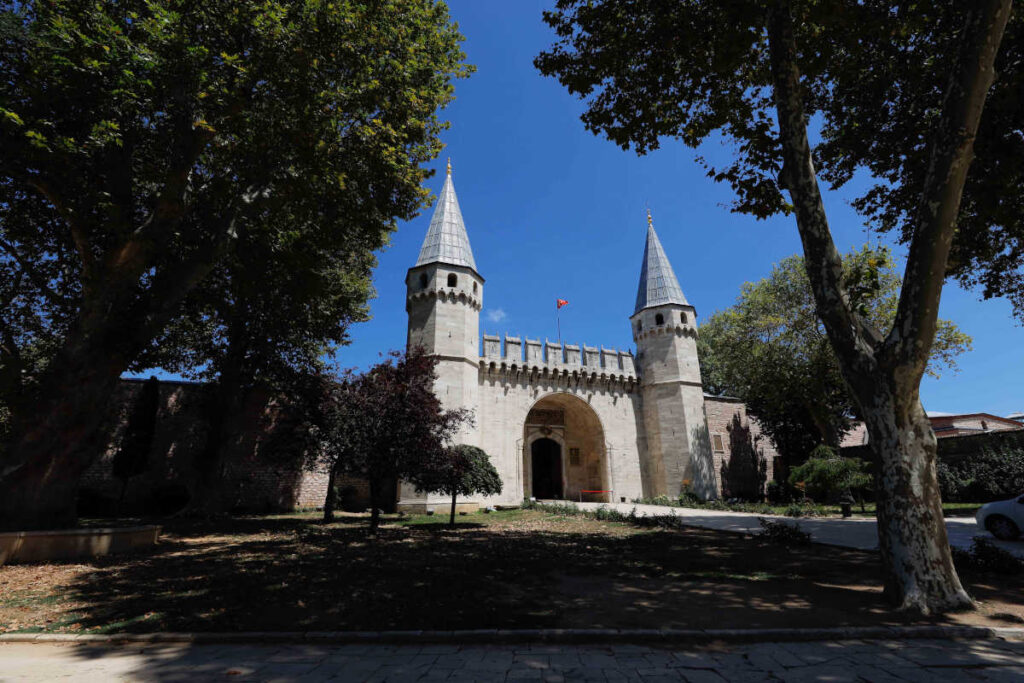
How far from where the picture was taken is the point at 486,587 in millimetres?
5949

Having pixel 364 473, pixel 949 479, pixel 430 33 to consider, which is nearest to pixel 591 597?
pixel 364 473

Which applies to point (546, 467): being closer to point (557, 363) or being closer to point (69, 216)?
point (557, 363)

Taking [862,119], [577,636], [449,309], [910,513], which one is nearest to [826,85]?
[862,119]

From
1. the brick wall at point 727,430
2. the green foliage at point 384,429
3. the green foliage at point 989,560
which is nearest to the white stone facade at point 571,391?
the brick wall at point 727,430

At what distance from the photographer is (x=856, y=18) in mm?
7711

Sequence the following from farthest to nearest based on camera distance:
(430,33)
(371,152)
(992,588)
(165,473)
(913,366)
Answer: (165,473)
(430,33)
(371,152)
(992,588)
(913,366)

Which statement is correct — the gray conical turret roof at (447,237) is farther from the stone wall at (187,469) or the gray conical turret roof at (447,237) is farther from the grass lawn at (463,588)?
the grass lawn at (463,588)

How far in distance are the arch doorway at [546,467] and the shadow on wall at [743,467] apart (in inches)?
352

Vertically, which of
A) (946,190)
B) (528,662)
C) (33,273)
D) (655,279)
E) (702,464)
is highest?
(655,279)

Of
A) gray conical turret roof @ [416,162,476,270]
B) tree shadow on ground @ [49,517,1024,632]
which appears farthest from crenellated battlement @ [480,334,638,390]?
tree shadow on ground @ [49,517,1024,632]

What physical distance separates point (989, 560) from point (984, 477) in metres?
15.8

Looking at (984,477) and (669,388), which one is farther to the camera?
(669,388)

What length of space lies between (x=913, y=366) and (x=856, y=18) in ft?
21.3

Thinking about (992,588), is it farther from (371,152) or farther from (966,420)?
(966,420)
